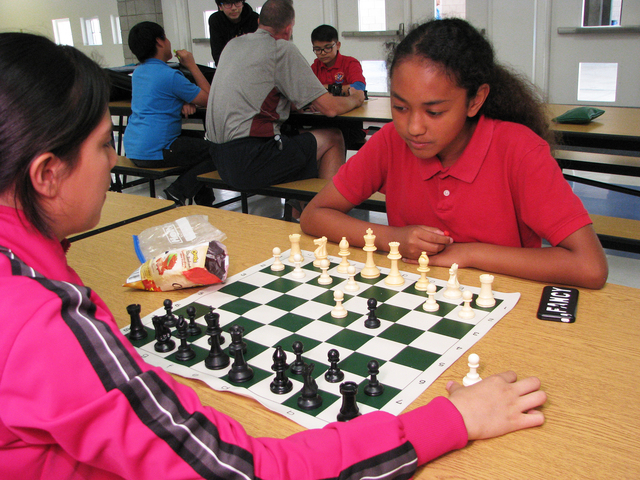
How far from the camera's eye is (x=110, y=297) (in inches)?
49.3

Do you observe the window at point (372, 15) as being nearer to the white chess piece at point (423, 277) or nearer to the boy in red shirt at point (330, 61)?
the boy in red shirt at point (330, 61)

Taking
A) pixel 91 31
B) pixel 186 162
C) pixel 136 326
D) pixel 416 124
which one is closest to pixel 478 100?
pixel 416 124

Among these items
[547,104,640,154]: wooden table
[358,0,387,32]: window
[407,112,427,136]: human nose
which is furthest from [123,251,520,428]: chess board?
[358,0,387,32]: window

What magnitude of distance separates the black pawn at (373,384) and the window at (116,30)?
31.6 feet

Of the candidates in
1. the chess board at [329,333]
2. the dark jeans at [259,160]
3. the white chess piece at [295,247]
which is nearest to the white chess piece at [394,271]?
the chess board at [329,333]

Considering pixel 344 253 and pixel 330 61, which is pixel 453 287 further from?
pixel 330 61

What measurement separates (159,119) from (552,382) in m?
3.49

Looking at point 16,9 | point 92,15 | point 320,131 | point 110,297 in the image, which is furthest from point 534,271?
point 16,9

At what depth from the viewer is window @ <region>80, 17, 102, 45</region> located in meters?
9.58

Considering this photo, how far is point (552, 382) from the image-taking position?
0.88 m

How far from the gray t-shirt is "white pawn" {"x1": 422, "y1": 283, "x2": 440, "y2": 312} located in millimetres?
2276

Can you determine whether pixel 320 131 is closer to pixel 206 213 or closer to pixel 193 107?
pixel 193 107

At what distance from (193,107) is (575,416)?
3706mm

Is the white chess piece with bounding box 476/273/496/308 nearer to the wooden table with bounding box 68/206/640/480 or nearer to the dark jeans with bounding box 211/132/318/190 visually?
the wooden table with bounding box 68/206/640/480
